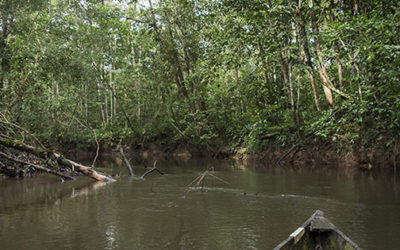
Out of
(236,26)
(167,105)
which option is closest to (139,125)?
(167,105)

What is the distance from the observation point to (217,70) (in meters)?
18.3

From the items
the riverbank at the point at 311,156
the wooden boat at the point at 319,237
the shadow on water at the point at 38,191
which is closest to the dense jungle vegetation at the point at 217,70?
the riverbank at the point at 311,156

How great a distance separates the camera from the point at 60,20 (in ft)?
77.4

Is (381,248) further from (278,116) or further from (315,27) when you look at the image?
(278,116)

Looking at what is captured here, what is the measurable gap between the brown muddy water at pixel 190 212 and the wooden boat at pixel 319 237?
2.92ft

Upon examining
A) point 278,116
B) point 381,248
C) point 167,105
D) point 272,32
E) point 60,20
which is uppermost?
point 60,20

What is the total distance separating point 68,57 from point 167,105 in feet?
34.5

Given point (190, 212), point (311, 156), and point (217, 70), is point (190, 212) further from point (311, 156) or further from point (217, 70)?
point (217, 70)

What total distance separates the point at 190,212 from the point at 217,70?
487 inches

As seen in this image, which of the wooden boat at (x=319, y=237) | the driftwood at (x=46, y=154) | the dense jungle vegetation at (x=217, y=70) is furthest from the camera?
the dense jungle vegetation at (x=217, y=70)

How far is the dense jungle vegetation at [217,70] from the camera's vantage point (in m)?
11.1

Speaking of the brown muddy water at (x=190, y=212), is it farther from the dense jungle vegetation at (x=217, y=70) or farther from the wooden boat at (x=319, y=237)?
the dense jungle vegetation at (x=217, y=70)

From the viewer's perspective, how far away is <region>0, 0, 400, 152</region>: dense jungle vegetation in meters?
11.1

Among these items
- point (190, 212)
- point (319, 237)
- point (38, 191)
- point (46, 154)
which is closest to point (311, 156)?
point (190, 212)
